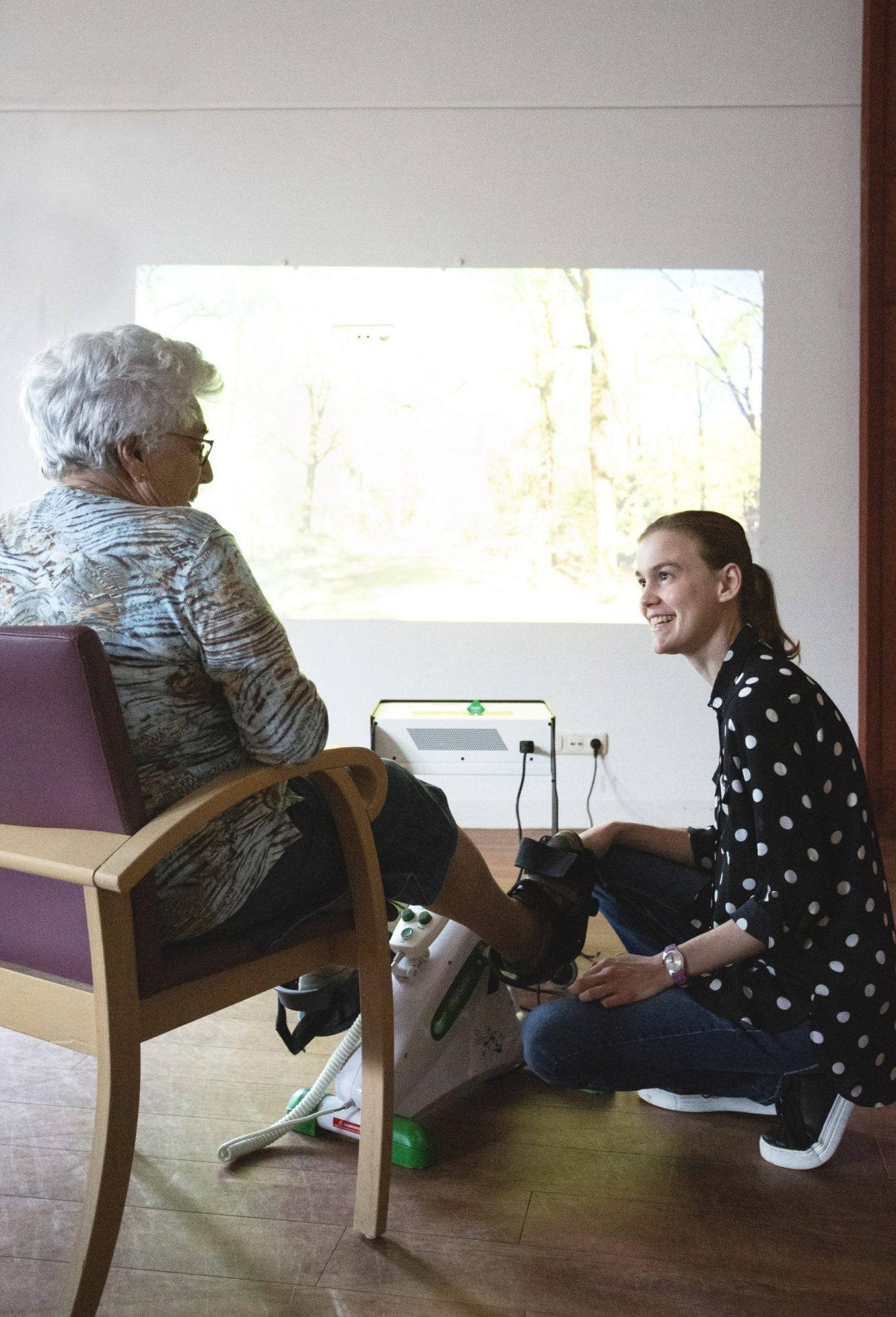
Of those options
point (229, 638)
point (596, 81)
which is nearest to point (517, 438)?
point (596, 81)

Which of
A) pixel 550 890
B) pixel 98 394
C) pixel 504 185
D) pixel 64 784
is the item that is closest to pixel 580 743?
pixel 504 185

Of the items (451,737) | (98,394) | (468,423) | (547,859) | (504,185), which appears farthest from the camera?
(468,423)

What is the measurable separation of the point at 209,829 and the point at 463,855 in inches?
17.2

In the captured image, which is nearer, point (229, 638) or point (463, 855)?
point (229, 638)

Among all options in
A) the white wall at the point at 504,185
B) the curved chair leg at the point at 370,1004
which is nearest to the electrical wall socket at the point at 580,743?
the white wall at the point at 504,185

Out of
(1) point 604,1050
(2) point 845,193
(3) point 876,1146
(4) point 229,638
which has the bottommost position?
(3) point 876,1146

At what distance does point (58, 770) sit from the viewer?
4.17ft

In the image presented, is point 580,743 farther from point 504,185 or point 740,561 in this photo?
point 740,561

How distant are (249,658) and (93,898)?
32cm

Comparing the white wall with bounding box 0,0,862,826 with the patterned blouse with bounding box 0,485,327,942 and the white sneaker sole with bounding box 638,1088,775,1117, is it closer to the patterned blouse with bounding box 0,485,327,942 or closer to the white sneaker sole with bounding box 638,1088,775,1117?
the white sneaker sole with bounding box 638,1088,775,1117

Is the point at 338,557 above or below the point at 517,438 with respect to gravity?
below

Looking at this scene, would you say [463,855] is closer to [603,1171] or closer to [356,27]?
[603,1171]

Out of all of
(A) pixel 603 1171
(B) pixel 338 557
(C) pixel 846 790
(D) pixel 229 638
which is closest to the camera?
(D) pixel 229 638

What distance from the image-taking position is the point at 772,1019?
5.24 feet
